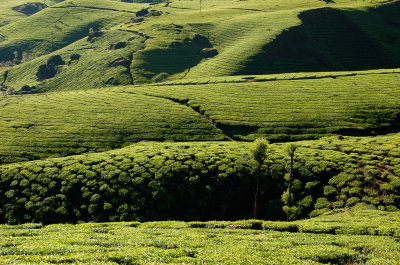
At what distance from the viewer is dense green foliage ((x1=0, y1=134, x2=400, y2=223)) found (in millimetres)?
48500

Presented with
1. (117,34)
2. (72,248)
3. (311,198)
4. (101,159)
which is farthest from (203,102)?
(117,34)

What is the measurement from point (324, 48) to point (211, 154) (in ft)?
403

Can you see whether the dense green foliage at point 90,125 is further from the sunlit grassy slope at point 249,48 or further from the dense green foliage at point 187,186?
the sunlit grassy slope at point 249,48

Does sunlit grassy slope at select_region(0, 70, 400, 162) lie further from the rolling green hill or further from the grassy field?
the grassy field

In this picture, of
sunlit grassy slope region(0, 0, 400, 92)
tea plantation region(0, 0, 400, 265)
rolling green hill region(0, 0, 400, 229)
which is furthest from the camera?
sunlit grassy slope region(0, 0, 400, 92)

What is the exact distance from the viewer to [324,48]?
153m

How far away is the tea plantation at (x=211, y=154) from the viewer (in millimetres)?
26188

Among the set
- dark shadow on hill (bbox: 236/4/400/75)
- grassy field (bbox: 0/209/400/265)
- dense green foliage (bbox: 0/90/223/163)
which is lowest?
dense green foliage (bbox: 0/90/223/163)

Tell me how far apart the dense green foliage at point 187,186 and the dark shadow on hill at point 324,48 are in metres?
88.3

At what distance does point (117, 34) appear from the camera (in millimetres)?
190250

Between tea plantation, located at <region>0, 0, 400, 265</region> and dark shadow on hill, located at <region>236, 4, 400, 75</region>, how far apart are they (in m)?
0.96

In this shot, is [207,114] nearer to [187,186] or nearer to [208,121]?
[208,121]

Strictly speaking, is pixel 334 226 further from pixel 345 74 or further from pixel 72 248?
pixel 345 74

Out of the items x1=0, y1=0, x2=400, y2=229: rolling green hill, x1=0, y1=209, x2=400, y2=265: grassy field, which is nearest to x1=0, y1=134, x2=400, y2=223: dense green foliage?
x1=0, y1=0, x2=400, y2=229: rolling green hill
